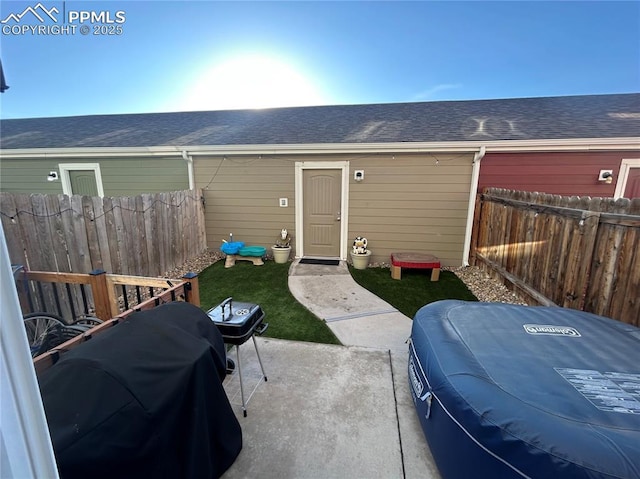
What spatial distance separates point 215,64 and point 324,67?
10.5 ft

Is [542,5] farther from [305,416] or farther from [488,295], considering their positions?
[305,416]

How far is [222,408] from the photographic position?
186cm

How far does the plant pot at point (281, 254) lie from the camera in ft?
21.2

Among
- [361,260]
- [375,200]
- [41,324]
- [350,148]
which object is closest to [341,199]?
[375,200]

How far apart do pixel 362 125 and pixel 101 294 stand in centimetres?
634

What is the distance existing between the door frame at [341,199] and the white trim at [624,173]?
5.15m

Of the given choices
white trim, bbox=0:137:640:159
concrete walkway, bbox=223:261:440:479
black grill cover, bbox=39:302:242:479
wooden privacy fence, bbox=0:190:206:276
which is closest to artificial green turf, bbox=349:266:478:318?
concrete walkway, bbox=223:261:440:479

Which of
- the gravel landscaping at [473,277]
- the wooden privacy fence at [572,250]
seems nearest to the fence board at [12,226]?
the gravel landscaping at [473,277]

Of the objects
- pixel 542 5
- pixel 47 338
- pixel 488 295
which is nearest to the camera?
pixel 47 338

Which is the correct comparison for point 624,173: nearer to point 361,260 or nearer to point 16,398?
point 361,260

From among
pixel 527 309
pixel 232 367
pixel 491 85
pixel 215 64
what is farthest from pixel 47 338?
pixel 491 85

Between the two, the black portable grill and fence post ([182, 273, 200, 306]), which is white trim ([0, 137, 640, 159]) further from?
the black portable grill

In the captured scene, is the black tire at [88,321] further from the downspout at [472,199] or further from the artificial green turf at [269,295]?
the downspout at [472,199]

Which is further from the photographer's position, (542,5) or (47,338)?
(542,5)
